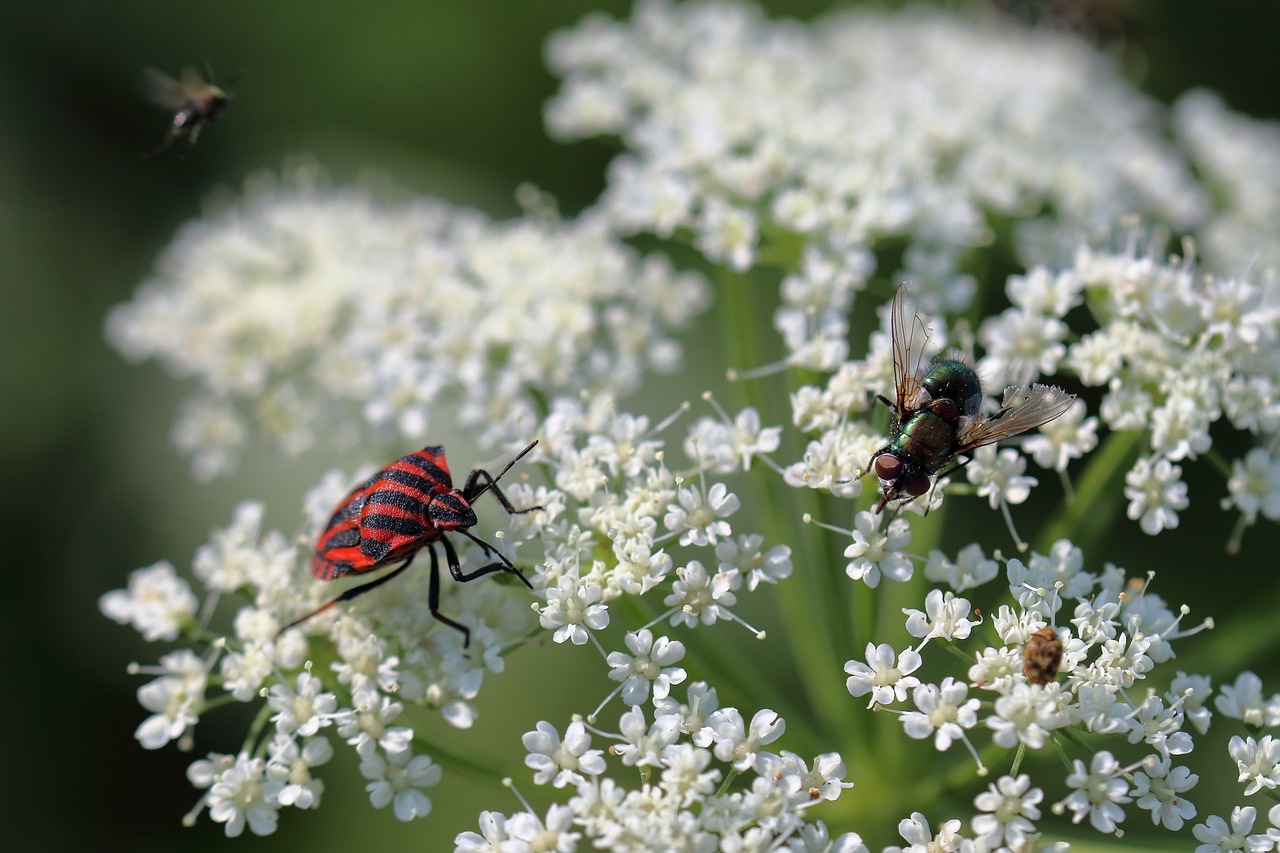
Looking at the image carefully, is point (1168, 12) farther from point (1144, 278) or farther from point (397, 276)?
point (397, 276)

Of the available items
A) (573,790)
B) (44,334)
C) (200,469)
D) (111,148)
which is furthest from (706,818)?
(111,148)

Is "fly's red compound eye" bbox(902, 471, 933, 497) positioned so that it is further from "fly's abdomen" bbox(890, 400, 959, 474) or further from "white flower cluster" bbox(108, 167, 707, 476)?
"white flower cluster" bbox(108, 167, 707, 476)

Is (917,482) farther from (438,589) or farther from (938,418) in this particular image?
(438,589)

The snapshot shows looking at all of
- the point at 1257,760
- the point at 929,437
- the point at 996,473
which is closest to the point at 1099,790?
the point at 1257,760

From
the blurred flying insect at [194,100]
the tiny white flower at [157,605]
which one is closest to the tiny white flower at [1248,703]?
the tiny white flower at [157,605]

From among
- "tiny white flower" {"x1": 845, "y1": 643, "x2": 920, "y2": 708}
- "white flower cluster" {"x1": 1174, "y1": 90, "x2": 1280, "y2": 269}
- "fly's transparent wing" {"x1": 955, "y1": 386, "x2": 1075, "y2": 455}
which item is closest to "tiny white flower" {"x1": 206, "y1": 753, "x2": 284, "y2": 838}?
"tiny white flower" {"x1": 845, "y1": 643, "x2": 920, "y2": 708}
